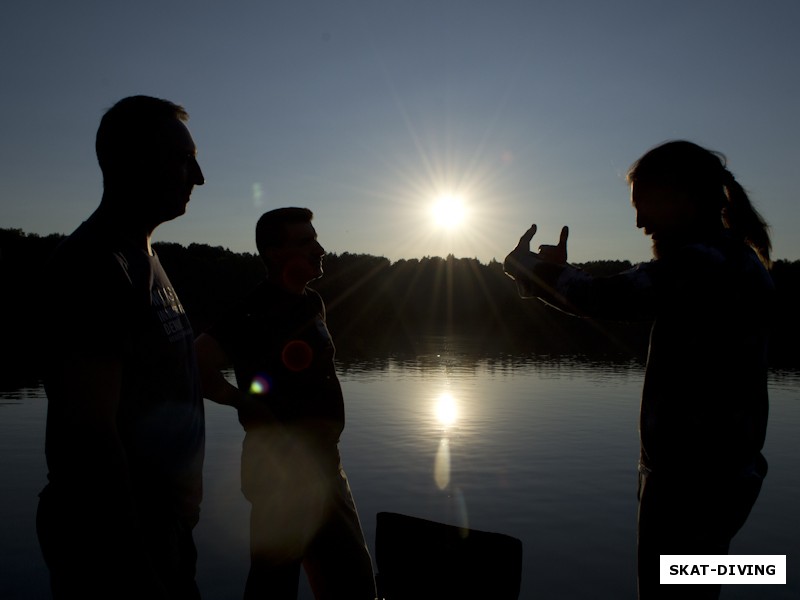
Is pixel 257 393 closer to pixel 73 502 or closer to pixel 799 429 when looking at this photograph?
pixel 73 502

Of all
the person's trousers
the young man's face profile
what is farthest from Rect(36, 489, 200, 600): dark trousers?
the young man's face profile

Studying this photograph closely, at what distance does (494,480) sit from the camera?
1157 cm

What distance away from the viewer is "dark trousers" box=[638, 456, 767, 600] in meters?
2.68

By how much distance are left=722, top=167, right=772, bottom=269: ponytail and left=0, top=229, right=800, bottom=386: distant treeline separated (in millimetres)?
38017

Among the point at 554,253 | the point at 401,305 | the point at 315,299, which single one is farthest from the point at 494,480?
the point at 401,305

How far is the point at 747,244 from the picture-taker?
9.83 ft

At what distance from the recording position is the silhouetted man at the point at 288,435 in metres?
3.71

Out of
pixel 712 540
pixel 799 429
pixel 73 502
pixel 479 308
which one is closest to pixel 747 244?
pixel 712 540

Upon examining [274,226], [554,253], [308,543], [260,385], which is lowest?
[308,543]

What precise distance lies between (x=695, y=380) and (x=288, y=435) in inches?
86.9

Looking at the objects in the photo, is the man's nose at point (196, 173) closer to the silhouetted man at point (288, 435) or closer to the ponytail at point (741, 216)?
the silhouetted man at point (288, 435)

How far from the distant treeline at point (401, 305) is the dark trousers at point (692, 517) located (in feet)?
125

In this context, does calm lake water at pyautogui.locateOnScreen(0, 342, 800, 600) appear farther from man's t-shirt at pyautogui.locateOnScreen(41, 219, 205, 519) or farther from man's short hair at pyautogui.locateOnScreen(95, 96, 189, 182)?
man's short hair at pyautogui.locateOnScreen(95, 96, 189, 182)

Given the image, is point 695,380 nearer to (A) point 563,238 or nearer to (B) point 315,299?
(A) point 563,238
